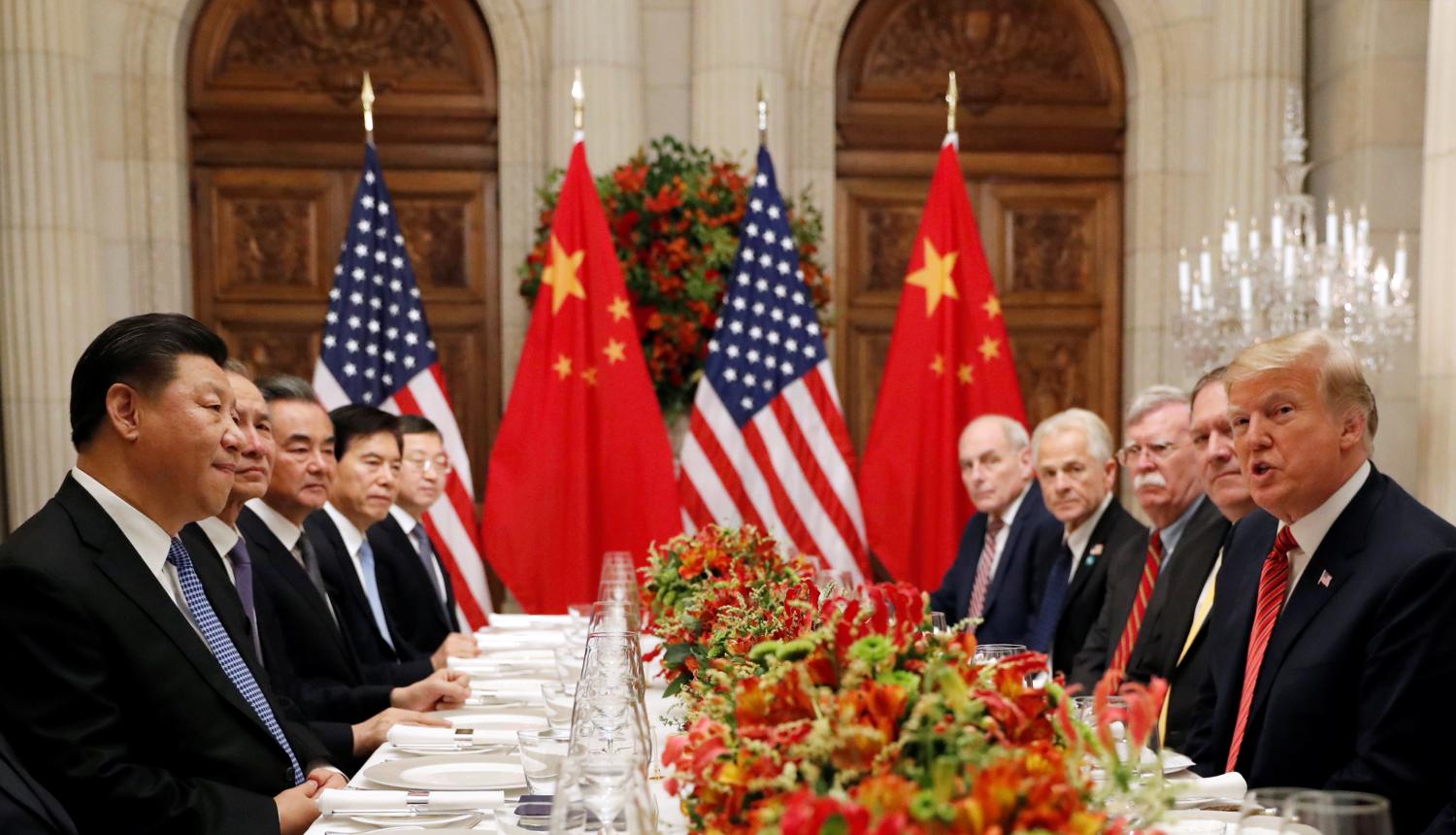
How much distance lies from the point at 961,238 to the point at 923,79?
1.36 metres

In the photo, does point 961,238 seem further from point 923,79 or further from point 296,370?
point 296,370

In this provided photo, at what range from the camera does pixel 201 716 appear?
8.07 ft

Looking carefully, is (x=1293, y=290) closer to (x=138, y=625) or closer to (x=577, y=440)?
(x=577, y=440)

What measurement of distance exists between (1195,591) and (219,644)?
2380 mm

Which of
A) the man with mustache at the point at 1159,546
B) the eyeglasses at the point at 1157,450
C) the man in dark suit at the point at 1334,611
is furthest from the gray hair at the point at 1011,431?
the man in dark suit at the point at 1334,611

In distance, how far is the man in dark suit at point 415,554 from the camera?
4875mm

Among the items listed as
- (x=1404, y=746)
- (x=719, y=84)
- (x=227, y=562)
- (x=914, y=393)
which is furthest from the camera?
(x=719, y=84)

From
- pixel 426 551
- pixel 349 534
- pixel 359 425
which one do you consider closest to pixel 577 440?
pixel 426 551

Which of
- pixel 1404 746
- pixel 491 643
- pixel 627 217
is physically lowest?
pixel 491 643

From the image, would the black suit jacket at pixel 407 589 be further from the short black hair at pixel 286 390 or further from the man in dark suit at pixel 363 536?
the short black hair at pixel 286 390

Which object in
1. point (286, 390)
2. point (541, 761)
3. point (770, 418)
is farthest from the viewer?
point (770, 418)

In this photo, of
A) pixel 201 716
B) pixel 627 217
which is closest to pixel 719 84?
pixel 627 217

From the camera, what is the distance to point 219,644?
2.69m

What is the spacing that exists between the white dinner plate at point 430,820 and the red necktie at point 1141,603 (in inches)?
84.7
